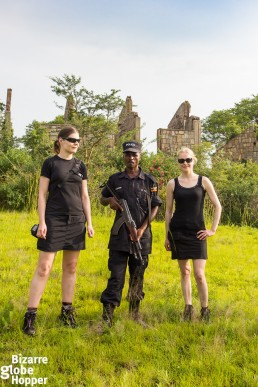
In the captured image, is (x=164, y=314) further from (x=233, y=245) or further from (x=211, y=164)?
(x=211, y=164)

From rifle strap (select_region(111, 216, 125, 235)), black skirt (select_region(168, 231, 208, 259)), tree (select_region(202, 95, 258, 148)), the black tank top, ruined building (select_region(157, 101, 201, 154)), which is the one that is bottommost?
black skirt (select_region(168, 231, 208, 259))

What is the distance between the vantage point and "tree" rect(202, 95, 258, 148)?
32.5 meters

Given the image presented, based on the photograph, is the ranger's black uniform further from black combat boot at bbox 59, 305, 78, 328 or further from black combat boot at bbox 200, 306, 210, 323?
black combat boot at bbox 200, 306, 210, 323

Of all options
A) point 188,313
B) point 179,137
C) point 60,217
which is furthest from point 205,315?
point 179,137

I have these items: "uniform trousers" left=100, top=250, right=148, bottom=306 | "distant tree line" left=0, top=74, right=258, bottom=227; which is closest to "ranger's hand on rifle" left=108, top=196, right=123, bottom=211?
"uniform trousers" left=100, top=250, right=148, bottom=306

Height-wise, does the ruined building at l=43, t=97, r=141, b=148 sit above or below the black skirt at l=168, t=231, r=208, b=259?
above

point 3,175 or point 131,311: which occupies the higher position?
point 3,175

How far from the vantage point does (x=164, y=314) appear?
434cm

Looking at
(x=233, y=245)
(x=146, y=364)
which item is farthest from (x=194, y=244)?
(x=233, y=245)

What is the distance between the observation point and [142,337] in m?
3.86

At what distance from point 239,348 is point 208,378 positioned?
2.12ft

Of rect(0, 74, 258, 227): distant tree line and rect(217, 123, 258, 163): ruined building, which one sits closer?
rect(0, 74, 258, 227): distant tree line

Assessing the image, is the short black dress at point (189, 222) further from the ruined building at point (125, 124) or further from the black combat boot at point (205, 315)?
the ruined building at point (125, 124)

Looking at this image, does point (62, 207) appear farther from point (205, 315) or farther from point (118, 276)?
point (205, 315)
